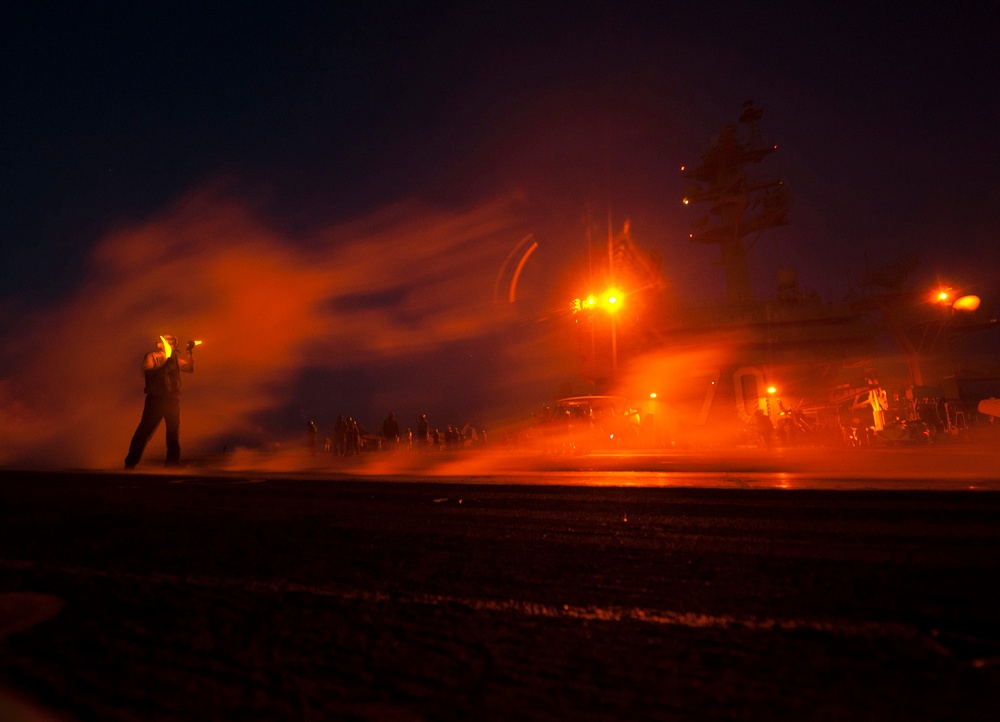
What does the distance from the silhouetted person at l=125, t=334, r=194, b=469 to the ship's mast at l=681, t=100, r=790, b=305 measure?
55.3m

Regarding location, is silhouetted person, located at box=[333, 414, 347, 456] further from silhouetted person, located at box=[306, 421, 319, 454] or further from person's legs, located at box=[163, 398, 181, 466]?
person's legs, located at box=[163, 398, 181, 466]

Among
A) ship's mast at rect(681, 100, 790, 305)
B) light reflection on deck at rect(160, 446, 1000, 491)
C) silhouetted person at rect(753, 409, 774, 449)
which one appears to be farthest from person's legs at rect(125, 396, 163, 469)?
ship's mast at rect(681, 100, 790, 305)

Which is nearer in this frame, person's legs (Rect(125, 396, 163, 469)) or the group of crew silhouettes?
person's legs (Rect(125, 396, 163, 469))

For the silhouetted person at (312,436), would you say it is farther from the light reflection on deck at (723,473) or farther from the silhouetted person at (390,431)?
the light reflection on deck at (723,473)

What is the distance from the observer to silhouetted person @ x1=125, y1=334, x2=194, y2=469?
11.8m

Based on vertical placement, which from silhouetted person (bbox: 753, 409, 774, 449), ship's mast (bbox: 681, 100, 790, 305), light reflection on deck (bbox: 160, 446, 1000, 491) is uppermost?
ship's mast (bbox: 681, 100, 790, 305)

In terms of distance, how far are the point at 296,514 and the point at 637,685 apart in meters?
2.97

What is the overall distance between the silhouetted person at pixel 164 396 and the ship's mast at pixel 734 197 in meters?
55.3

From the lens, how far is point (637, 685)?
40.1 inches

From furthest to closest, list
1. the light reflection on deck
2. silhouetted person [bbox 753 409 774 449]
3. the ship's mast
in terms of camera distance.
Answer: the ship's mast < silhouetted person [bbox 753 409 774 449] < the light reflection on deck

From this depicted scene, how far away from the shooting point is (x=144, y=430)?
456 inches

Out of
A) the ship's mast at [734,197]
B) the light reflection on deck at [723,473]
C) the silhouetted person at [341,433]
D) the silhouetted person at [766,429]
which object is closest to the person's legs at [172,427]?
the light reflection on deck at [723,473]

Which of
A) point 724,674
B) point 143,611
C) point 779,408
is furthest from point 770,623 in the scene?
point 779,408

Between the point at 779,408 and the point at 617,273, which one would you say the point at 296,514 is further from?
the point at 617,273
